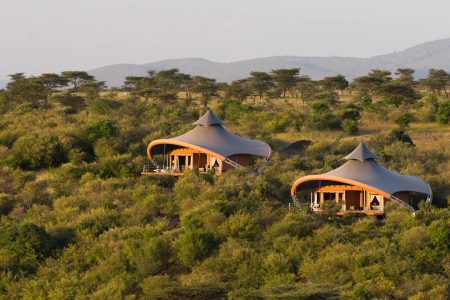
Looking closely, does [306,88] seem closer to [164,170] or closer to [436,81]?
[436,81]

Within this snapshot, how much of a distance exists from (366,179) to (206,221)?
8.26 m

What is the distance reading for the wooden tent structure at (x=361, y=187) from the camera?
1428 inches

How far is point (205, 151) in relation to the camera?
41.7 meters

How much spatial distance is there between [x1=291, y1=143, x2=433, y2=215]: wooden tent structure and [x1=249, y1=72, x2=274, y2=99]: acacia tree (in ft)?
146

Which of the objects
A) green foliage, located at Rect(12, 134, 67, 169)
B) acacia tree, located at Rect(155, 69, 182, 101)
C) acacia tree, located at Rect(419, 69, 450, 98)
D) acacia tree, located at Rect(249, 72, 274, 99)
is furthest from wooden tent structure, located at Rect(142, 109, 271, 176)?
acacia tree, located at Rect(419, 69, 450, 98)

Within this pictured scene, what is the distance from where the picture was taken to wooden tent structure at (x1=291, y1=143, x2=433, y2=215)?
36281mm

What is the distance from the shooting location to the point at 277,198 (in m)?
37.7

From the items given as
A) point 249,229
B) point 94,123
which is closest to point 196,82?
point 94,123

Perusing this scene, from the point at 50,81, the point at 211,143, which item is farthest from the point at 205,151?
the point at 50,81

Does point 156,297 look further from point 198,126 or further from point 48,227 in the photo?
point 198,126

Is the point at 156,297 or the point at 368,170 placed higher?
the point at 368,170

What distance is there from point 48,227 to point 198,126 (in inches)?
486

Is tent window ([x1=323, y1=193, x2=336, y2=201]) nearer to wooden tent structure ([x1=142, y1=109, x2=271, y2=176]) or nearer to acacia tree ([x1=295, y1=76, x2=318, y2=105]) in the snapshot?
wooden tent structure ([x1=142, y1=109, x2=271, y2=176])

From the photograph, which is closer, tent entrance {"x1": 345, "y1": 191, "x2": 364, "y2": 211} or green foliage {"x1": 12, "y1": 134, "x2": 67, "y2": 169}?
tent entrance {"x1": 345, "y1": 191, "x2": 364, "y2": 211}
